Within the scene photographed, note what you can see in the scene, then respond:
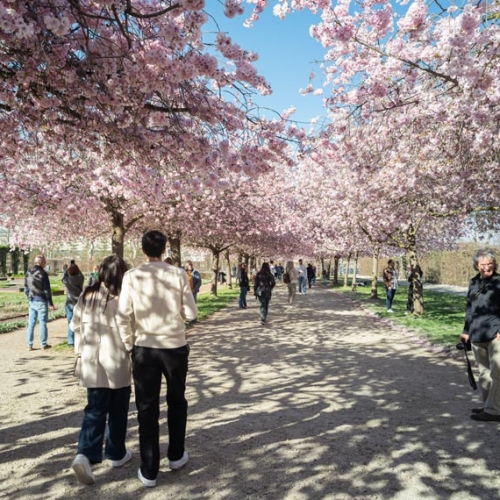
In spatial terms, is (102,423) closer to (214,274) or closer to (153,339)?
(153,339)

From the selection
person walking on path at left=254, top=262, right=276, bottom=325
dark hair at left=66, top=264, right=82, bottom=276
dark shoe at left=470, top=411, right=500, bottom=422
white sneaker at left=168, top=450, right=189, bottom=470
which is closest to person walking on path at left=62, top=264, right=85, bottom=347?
dark hair at left=66, top=264, right=82, bottom=276

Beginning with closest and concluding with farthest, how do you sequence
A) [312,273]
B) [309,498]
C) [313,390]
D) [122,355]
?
1. [309,498]
2. [122,355]
3. [313,390]
4. [312,273]

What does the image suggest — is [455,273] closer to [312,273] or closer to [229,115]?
[312,273]

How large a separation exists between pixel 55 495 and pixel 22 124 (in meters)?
4.17

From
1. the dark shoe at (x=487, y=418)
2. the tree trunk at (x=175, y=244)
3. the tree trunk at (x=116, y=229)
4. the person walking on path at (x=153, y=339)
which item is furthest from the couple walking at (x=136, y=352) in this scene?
the tree trunk at (x=175, y=244)

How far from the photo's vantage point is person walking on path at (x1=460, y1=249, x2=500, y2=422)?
503cm

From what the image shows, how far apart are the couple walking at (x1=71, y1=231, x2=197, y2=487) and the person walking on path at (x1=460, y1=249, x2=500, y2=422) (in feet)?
11.5

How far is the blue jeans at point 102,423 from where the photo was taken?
12.3 ft

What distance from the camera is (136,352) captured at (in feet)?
11.8

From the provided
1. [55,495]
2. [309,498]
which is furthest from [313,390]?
[55,495]

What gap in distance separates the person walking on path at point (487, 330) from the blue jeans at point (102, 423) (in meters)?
3.97

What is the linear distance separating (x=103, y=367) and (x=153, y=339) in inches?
24.8

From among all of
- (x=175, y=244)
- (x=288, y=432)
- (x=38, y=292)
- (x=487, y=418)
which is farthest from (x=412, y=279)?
(x=288, y=432)

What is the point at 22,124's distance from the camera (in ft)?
17.5
